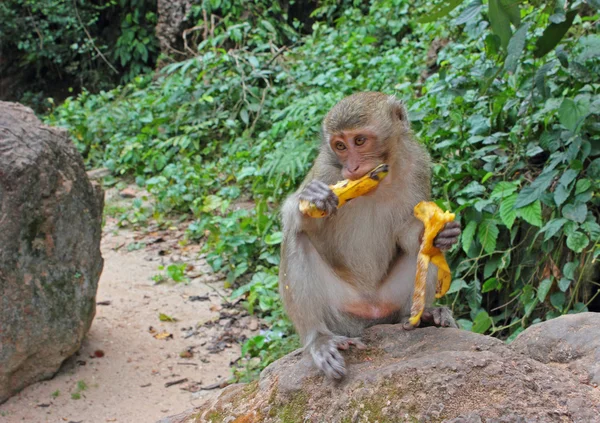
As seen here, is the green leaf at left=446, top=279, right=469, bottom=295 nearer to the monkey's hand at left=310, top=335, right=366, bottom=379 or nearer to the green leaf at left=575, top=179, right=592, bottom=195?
the green leaf at left=575, top=179, right=592, bottom=195


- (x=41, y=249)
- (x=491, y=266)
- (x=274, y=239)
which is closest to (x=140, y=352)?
(x=41, y=249)

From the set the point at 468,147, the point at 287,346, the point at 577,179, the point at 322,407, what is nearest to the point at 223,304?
the point at 287,346

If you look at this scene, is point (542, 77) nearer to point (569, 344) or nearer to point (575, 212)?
point (575, 212)

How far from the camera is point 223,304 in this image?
7008 mm

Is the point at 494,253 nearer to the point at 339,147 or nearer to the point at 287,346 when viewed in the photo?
the point at 287,346

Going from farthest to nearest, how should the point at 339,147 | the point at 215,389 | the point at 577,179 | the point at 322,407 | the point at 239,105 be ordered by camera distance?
1. the point at 239,105
2. the point at 215,389
3. the point at 577,179
4. the point at 339,147
5. the point at 322,407

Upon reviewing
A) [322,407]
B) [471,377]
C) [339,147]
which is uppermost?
[339,147]

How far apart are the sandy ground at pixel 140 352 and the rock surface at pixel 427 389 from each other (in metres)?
2.13

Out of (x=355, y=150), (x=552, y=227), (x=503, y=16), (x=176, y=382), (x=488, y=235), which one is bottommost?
(x=176, y=382)

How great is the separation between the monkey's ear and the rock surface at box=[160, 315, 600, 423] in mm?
1228

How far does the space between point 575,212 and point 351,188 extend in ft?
6.62

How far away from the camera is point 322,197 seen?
3.56 meters

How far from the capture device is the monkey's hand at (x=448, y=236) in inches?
142

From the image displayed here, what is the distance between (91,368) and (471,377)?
3774mm
